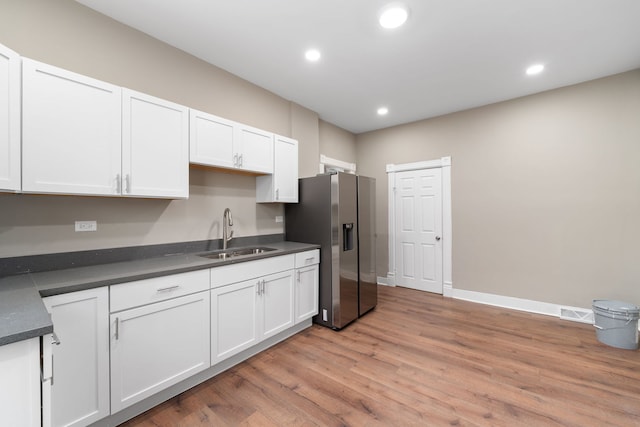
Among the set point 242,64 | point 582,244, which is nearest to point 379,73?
point 242,64

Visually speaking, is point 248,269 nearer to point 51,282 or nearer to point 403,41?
point 51,282

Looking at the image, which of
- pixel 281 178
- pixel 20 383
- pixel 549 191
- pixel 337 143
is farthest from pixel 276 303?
pixel 549 191

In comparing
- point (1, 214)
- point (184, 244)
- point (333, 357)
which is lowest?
point (333, 357)

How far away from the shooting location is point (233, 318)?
7.20ft

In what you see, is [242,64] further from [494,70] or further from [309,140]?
[494,70]

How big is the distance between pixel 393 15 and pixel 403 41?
37cm

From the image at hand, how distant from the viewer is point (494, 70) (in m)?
2.84

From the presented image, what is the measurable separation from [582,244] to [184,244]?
4.40 m

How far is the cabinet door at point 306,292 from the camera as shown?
9.27ft

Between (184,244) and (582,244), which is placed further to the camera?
(582,244)

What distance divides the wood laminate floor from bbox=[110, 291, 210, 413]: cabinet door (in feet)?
0.74

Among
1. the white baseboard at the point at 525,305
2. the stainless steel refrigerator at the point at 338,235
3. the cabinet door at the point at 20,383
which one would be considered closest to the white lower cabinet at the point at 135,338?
the cabinet door at the point at 20,383

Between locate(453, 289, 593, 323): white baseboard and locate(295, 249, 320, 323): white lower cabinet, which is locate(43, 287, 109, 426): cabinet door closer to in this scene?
locate(295, 249, 320, 323): white lower cabinet

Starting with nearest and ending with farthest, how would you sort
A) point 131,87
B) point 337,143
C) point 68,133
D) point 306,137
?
point 68,133
point 131,87
point 306,137
point 337,143
